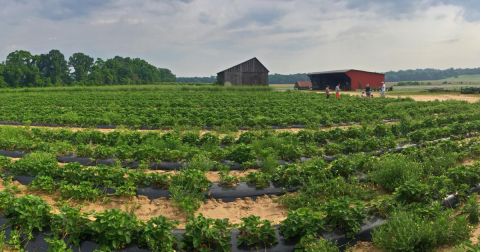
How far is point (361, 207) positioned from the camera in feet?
16.9

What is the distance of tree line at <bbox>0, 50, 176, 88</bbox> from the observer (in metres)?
65.8

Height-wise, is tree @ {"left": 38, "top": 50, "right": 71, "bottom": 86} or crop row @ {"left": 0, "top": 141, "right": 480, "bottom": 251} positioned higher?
tree @ {"left": 38, "top": 50, "right": 71, "bottom": 86}

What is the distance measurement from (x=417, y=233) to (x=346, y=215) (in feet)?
3.15

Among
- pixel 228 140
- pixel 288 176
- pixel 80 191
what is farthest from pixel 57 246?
pixel 228 140

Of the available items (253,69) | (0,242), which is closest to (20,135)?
(0,242)

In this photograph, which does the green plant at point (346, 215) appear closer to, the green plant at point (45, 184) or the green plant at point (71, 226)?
the green plant at point (71, 226)

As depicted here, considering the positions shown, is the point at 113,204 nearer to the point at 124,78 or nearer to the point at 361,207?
the point at 361,207

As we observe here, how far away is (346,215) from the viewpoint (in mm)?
5059

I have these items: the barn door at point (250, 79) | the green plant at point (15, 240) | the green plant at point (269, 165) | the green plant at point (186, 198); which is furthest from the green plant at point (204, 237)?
the barn door at point (250, 79)

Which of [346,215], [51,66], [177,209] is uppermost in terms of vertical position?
[51,66]

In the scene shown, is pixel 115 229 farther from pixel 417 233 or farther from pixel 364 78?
pixel 364 78

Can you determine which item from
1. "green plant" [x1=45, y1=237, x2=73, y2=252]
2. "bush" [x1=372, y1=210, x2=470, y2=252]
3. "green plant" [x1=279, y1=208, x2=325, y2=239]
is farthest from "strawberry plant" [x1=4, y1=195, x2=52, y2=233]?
"bush" [x1=372, y1=210, x2=470, y2=252]

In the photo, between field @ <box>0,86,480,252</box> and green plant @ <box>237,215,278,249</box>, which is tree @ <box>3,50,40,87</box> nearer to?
field @ <box>0,86,480,252</box>

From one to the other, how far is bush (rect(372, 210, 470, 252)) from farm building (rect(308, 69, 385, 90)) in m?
41.2
